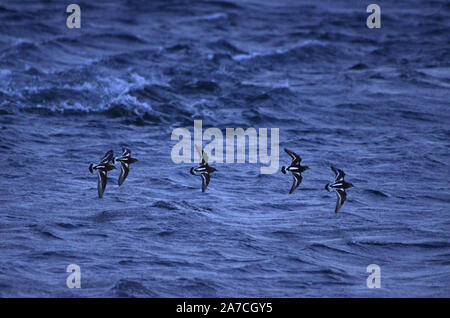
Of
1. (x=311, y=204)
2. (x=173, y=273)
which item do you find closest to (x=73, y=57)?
(x=311, y=204)

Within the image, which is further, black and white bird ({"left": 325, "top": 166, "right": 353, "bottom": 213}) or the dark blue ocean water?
black and white bird ({"left": 325, "top": 166, "right": 353, "bottom": 213})

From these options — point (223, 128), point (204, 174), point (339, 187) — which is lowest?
point (339, 187)

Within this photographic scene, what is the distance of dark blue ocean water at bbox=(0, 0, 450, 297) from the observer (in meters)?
12.1

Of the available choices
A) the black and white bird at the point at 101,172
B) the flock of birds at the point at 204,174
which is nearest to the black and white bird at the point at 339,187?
the flock of birds at the point at 204,174

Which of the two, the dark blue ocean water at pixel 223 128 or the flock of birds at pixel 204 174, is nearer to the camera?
the dark blue ocean water at pixel 223 128

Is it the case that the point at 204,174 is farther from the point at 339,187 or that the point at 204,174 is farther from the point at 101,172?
the point at 339,187

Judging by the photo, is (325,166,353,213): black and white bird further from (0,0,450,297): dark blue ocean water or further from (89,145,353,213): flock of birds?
(0,0,450,297): dark blue ocean water

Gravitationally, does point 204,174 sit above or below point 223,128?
below

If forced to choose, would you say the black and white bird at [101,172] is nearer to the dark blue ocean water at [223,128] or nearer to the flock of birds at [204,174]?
the flock of birds at [204,174]

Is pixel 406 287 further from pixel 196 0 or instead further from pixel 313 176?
pixel 196 0

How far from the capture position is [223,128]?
65.9 ft

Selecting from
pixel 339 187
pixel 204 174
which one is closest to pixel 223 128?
pixel 204 174

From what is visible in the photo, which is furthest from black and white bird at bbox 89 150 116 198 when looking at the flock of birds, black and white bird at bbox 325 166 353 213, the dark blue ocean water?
black and white bird at bbox 325 166 353 213

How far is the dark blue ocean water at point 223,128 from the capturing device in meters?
12.1
